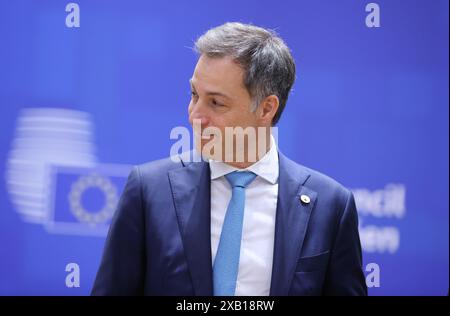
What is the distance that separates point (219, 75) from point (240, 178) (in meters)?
0.33

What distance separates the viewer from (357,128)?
2984 mm

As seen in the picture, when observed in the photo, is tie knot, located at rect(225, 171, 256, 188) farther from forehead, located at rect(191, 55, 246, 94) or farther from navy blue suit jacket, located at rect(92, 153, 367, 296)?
forehead, located at rect(191, 55, 246, 94)

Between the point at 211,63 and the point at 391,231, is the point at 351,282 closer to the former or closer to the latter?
the point at 211,63

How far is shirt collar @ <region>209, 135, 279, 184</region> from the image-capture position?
2002 millimetres

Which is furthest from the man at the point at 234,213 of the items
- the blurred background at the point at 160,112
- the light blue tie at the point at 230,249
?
the blurred background at the point at 160,112

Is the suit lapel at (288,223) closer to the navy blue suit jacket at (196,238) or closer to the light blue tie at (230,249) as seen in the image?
the navy blue suit jacket at (196,238)

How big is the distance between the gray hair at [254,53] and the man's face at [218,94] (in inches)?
0.9

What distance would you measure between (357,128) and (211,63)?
4.09 ft

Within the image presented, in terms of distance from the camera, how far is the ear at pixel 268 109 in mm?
2059

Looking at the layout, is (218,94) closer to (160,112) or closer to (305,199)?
(305,199)

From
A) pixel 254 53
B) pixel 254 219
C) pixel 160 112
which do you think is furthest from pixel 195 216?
pixel 160 112

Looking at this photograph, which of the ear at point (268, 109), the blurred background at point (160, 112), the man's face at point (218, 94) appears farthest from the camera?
the blurred background at point (160, 112)
